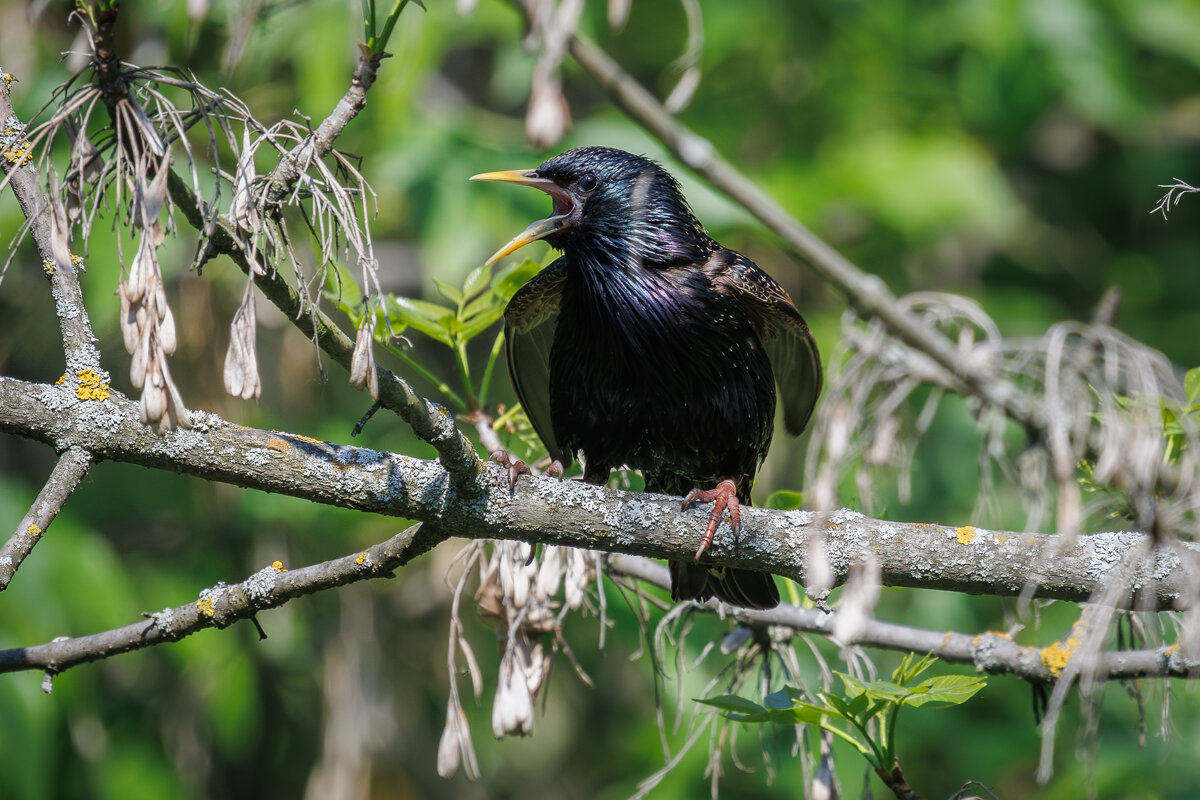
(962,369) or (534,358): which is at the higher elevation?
(534,358)

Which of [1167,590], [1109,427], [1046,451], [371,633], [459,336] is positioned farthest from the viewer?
[371,633]

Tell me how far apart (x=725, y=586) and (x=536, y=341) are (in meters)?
1.28

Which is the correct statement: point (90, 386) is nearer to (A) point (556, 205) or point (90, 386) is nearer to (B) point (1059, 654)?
(A) point (556, 205)

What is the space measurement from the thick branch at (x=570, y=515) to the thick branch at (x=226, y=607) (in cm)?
14

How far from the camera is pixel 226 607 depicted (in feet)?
7.38

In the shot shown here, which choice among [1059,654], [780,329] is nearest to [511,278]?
[780,329]

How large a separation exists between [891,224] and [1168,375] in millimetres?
3855

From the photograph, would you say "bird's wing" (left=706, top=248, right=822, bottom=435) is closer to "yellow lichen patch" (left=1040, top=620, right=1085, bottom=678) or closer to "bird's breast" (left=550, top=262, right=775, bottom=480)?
"bird's breast" (left=550, top=262, right=775, bottom=480)

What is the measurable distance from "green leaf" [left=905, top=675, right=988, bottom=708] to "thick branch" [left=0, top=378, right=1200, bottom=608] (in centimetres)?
28

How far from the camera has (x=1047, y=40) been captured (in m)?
5.30

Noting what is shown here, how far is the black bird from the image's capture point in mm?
3287

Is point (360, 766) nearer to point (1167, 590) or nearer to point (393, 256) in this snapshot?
point (393, 256)

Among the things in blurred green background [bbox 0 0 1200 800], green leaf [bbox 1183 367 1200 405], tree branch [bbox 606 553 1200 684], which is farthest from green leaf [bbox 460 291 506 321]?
blurred green background [bbox 0 0 1200 800]

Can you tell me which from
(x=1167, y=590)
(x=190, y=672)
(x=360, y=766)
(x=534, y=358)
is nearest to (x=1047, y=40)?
(x=534, y=358)
